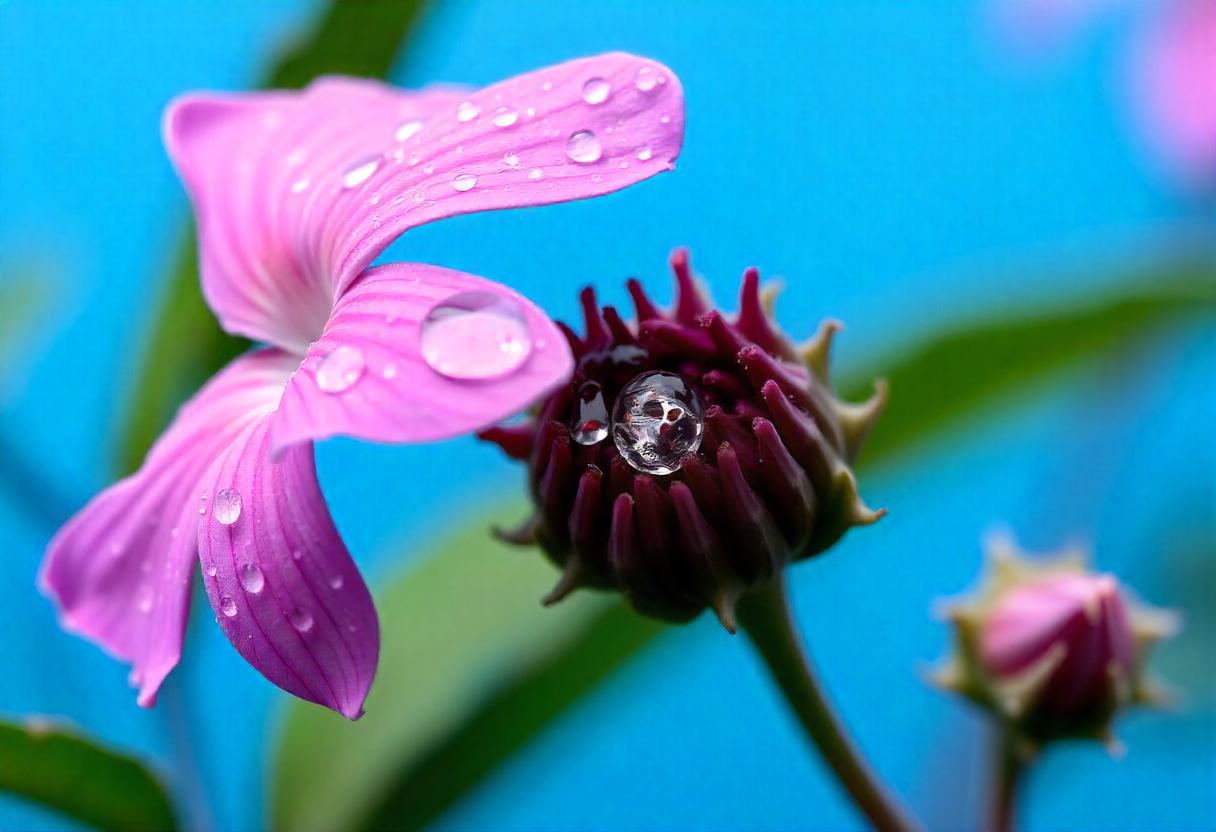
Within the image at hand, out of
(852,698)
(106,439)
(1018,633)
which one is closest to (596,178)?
(1018,633)

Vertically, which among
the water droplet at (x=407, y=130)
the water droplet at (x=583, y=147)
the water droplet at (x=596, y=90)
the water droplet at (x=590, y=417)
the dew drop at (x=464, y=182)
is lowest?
the water droplet at (x=590, y=417)

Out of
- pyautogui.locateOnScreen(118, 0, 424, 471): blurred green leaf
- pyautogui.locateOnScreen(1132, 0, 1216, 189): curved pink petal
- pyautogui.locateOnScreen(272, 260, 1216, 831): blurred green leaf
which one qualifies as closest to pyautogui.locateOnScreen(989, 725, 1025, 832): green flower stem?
pyautogui.locateOnScreen(272, 260, 1216, 831): blurred green leaf

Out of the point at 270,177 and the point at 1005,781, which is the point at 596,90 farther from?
the point at 1005,781

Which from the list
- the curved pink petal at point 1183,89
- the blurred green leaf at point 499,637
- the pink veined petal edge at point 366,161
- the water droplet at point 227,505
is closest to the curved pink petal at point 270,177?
the pink veined petal edge at point 366,161

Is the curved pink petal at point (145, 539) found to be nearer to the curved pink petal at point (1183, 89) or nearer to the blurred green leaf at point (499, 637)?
the blurred green leaf at point (499, 637)

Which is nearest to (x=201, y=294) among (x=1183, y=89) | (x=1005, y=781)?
(x=1005, y=781)

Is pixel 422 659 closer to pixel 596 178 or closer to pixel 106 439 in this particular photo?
pixel 106 439

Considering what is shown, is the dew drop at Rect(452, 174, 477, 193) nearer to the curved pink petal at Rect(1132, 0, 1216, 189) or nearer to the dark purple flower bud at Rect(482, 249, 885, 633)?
the dark purple flower bud at Rect(482, 249, 885, 633)
